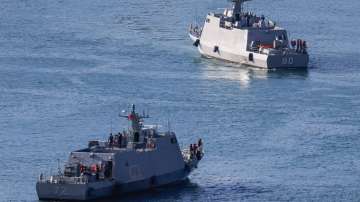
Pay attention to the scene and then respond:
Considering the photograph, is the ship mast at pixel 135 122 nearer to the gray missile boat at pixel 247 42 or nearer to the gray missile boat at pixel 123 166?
the gray missile boat at pixel 123 166

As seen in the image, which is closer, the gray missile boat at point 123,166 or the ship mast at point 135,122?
the gray missile boat at point 123,166

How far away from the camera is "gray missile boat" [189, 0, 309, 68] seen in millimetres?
159500

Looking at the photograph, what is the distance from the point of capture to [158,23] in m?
188

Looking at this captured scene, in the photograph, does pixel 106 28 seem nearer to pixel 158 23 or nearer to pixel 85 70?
pixel 158 23

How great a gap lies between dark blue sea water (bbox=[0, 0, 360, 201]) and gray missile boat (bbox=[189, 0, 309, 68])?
1.48 m

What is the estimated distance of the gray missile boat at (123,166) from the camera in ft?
341

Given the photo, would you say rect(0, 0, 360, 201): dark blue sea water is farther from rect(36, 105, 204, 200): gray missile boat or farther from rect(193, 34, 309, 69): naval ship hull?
rect(193, 34, 309, 69): naval ship hull

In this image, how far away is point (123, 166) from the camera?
107 meters

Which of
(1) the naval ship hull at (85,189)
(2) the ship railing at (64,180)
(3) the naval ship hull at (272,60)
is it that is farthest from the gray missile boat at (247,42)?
(2) the ship railing at (64,180)

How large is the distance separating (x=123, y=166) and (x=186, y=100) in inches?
1303

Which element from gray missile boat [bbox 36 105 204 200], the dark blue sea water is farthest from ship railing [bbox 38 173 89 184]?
the dark blue sea water

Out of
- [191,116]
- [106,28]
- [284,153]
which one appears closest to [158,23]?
[106,28]

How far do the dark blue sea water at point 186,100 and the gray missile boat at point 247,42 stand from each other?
1479mm

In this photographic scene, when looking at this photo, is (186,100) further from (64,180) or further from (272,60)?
(64,180)
